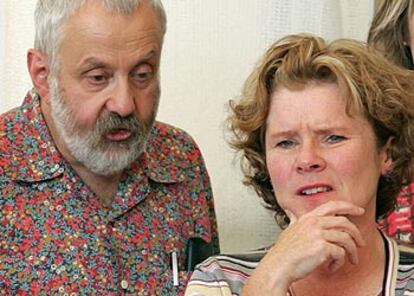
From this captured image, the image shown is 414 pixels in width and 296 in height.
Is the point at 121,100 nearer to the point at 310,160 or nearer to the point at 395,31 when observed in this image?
the point at 310,160

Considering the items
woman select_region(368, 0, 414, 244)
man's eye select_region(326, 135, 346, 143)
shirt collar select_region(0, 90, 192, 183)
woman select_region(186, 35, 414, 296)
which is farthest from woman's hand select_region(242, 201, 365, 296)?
woman select_region(368, 0, 414, 244)

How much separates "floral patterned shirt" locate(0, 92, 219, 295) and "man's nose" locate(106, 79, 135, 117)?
20 centimetres

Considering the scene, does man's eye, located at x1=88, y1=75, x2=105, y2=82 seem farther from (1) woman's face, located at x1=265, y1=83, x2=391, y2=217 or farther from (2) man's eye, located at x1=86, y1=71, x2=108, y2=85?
(1) woman's face, located at x1=265, y1=83, x2=391, y2=217

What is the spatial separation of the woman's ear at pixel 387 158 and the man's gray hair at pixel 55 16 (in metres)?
0.55

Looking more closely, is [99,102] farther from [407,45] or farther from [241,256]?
[407,45]

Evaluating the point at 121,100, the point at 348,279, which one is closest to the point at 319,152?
the point at 348,279

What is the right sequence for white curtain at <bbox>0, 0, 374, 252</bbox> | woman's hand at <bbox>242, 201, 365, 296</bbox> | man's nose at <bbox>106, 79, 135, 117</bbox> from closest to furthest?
woman's hand at <bbox>242, 201, 365, 296</bbox> → man's nose at <bbox>106, 79, 135, 117</bbox> → white curtain at <bbox>0, 0, 374, 252</bbox>

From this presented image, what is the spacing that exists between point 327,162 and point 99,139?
0.50 metres

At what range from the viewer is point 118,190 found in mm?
1995

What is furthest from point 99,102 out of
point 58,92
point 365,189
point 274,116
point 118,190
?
point 365,189

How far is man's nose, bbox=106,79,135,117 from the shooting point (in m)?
1.83

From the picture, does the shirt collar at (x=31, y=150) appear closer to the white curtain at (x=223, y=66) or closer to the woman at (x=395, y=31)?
the white curtain at (x=223, y=66)

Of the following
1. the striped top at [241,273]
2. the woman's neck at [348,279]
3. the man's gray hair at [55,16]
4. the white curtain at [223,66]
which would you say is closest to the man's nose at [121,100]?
the man's gray hair at [55,16]

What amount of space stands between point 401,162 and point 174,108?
2.68ft
